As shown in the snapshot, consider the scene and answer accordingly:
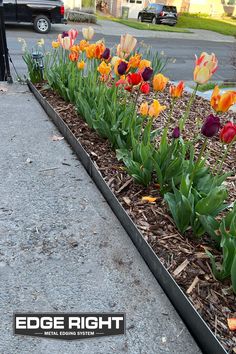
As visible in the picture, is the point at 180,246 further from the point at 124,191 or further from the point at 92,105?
the point at 92,105

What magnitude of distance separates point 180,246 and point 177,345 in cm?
56

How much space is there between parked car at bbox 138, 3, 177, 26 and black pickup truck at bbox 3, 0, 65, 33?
40.1 feet

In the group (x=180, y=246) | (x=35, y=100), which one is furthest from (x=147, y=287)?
(x=35, y=100)

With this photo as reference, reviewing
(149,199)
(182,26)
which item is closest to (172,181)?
(149,199)

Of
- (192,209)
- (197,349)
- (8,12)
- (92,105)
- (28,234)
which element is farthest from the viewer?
(8,12)

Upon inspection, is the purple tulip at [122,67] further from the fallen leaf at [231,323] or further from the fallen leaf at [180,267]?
the fallen leaf at [231,323]

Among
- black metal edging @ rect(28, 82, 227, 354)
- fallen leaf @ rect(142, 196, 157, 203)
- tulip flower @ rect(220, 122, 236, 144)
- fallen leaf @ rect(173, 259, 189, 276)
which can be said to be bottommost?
Result: black metal edging @ rect(28, 82, 227, 354)

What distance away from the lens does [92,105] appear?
135 inches

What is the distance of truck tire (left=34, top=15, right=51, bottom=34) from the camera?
41.8 feet

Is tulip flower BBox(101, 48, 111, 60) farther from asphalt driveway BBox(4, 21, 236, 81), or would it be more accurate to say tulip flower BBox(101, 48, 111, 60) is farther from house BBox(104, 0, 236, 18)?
house BBox(104, 0, 236, 18)

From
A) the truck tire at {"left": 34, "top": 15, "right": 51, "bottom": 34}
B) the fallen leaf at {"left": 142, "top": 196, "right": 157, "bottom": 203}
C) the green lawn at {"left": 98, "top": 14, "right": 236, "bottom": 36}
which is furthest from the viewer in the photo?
the green lawn at {"left": 98, "top": 14, "right": 236, "bottom": 36}

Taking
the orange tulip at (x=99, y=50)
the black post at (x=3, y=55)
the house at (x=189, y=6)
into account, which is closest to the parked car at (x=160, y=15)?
the house at (x=189, y=6)

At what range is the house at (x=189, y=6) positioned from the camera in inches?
1047

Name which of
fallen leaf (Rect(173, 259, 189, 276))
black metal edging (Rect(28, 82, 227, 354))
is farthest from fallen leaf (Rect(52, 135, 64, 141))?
fallen leaf (Rect(173, 259, 189, 276))
